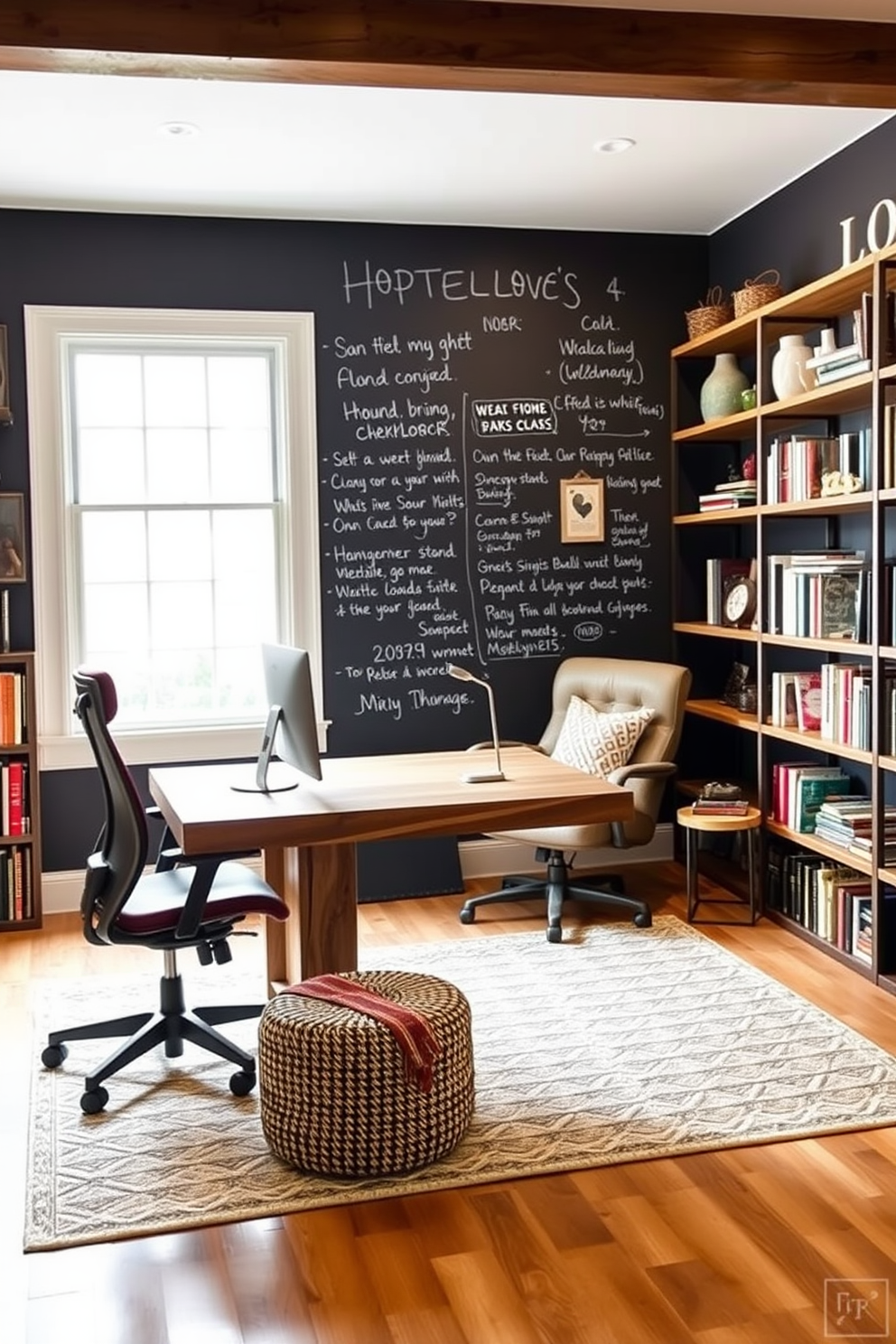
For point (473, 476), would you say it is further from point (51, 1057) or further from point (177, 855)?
point (51, 1057)

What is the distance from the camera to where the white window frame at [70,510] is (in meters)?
5.04

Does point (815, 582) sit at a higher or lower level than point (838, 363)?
lower

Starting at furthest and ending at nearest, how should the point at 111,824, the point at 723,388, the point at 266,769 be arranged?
the point at 723,388 → the point at 266,769 → the point at 111,824

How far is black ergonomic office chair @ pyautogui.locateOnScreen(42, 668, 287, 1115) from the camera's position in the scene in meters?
3.21

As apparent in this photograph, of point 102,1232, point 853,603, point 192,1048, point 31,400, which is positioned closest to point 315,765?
point 192,1048

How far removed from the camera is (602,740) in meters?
4.95

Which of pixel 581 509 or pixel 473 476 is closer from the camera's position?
pixel 473 476

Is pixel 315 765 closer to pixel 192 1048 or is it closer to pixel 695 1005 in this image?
pixel 192 1048

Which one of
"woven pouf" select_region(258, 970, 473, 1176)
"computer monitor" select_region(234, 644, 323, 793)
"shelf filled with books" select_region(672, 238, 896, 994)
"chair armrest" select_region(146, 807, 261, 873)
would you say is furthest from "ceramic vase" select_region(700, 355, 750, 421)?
"woven pouf" select_region(258, 970, 473, 1176)

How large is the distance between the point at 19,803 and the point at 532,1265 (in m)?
3.07

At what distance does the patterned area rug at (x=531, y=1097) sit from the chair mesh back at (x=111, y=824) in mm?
505

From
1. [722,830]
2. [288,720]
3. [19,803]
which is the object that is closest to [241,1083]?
[288,720]

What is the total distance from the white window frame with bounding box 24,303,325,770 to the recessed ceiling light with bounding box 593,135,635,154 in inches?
55.1

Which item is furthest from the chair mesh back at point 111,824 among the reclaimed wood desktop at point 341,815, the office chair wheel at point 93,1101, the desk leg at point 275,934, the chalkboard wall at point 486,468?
the chalkboard wall at point 486,468
